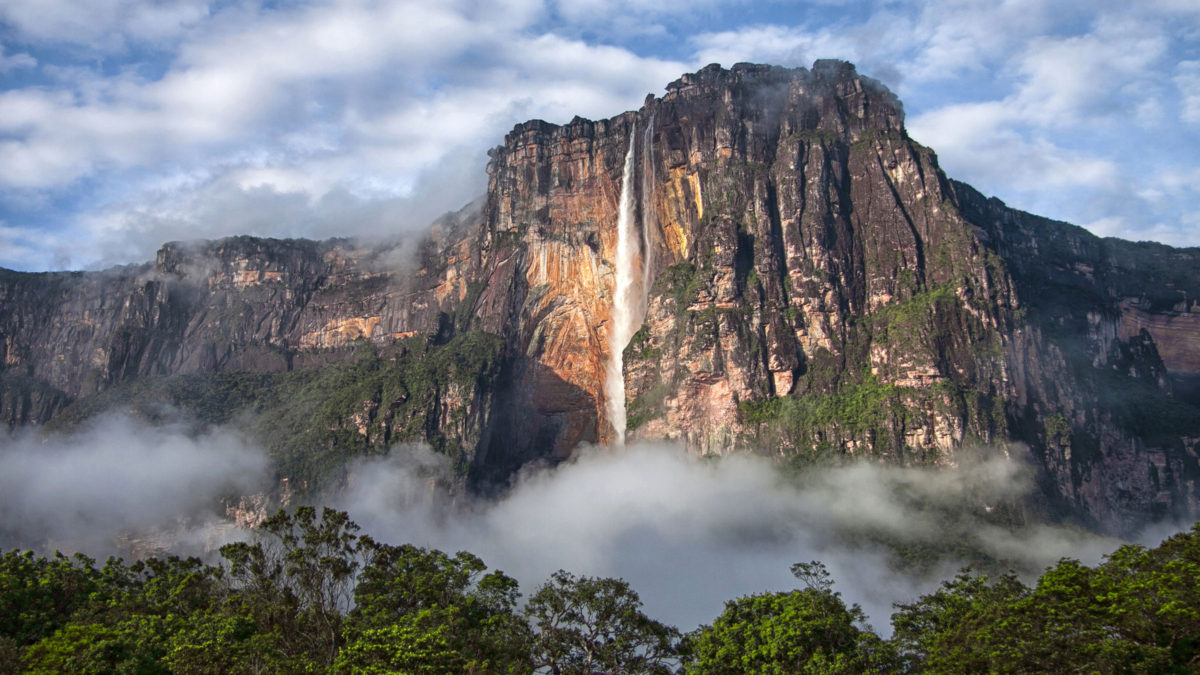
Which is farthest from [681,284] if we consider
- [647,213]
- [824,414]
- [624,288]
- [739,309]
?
A: [824,414]

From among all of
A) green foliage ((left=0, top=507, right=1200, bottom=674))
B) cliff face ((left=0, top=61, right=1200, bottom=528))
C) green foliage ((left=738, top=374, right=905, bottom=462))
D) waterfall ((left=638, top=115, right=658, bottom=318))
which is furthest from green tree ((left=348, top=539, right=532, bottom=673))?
waterfall ((left=638, top=115, right=658, bottom=318))

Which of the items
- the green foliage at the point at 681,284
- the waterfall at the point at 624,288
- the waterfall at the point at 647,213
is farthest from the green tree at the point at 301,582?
the waterfall at the point at 647,213

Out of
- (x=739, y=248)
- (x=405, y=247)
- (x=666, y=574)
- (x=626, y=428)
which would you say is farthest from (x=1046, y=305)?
(x=405, y=247)

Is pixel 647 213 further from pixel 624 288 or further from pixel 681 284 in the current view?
pixel 681 284

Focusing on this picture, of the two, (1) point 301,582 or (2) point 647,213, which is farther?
(2) point 647,213

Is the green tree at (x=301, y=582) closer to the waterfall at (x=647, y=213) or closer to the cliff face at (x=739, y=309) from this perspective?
the cliff face at (x=739, y=309)

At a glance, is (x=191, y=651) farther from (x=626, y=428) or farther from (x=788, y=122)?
(x=788, y=122)
